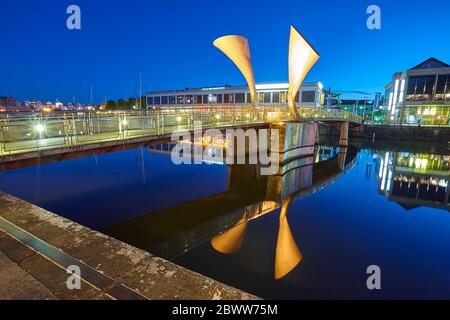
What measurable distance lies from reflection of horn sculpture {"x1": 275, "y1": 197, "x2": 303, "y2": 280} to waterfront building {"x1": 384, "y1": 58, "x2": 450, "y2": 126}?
49981 millimetres

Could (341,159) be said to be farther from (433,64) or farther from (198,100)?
(198,100)

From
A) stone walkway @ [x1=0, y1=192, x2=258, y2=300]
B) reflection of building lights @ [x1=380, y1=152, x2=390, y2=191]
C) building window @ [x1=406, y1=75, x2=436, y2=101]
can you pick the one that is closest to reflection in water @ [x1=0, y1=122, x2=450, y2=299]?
reflection of building lights @ [x1=380, y1=152, x2=390, y2=191]

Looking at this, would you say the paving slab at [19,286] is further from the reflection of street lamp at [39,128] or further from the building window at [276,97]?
the building window at [276,97]

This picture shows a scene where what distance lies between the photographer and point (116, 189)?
15.0 metres

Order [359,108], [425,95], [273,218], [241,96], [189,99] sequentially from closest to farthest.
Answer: [273,218] < [425,95] < [241,96] < [189,99] < [359,108]

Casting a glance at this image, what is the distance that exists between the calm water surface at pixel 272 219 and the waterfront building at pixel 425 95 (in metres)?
32.8

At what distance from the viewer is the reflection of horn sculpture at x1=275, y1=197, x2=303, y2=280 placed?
766cm

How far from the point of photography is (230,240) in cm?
946

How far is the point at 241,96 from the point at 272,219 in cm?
5280

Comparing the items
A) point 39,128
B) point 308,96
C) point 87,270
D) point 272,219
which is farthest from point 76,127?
point 308,96

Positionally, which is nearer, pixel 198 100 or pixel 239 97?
pixel 239 97

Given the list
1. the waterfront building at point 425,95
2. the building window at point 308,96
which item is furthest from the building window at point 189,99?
the waterfront building at point 425,95

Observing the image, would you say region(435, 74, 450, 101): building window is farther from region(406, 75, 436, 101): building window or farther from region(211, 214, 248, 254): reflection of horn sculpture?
region(211, 214, 248, 254): reflection of horn sculpture
